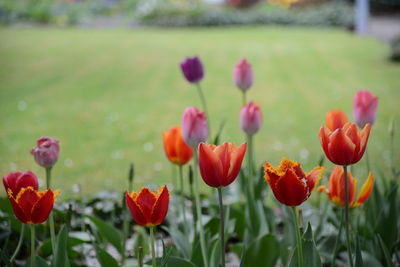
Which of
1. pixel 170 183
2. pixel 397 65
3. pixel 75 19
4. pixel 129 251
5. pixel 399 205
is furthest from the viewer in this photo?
pixel 75 19

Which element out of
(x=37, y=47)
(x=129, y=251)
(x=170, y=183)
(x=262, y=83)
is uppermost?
(x=37, y=47)

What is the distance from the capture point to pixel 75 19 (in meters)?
11.1

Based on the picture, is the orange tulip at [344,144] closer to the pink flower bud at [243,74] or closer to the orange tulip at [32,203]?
the orange tulip at [32,203]

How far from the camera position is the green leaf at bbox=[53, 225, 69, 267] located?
39.3 inches

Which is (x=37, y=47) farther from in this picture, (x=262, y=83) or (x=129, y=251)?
(x=129, y=251)

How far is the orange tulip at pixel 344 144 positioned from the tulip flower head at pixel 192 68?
0.63 m

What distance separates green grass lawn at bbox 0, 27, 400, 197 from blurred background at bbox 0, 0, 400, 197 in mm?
14

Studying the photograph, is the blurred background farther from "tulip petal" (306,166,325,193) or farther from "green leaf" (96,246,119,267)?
"green leaf" (96,246,119,267)

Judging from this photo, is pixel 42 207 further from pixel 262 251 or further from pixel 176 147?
pixel 262 251

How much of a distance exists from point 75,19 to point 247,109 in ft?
33.9

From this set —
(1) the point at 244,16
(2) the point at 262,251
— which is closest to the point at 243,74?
(2) the point at 262,251

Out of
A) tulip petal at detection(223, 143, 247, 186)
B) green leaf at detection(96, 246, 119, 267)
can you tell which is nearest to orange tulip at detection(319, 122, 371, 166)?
tulip petal at detection(223, 143, 247, 186)

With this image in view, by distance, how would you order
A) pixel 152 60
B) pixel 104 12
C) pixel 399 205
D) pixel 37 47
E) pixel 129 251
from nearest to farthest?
pixel 399 205, pixel 129 251, pixel 152 60, pixel 37 47, pixel 104 12

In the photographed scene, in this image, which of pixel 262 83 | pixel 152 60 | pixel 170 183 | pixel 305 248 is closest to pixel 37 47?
pixel 152 60
